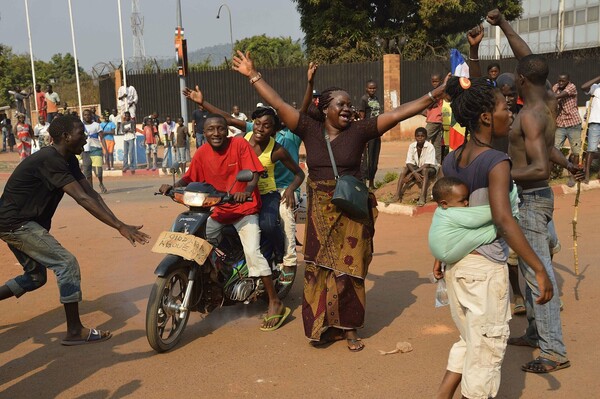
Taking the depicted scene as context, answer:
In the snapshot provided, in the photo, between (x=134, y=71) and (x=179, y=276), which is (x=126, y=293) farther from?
(x=134, y=71)

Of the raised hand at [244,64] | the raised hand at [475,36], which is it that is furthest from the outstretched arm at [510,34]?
the raised hand at [244,64]

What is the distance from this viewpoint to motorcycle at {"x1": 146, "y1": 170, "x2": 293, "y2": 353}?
4.93 m

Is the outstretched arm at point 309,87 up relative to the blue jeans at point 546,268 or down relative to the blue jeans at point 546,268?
up

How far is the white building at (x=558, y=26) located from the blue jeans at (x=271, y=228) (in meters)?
31.0

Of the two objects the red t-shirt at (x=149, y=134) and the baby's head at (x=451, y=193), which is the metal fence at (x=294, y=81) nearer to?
the red t-shirt at (x=149, y=134)

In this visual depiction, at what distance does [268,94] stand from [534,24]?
39.4m

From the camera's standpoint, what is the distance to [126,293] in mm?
6730

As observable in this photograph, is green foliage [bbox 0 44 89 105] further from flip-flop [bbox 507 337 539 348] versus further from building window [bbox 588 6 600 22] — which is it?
flip-flop [bbox 507 337 539 348]

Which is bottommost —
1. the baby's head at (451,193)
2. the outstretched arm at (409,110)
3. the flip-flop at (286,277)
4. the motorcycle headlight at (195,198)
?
the flip-flop at (286,277)

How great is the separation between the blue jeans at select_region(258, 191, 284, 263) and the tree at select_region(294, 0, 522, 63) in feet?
74.1

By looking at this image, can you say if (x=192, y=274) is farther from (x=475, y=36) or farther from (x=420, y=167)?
(x=420, y=167)

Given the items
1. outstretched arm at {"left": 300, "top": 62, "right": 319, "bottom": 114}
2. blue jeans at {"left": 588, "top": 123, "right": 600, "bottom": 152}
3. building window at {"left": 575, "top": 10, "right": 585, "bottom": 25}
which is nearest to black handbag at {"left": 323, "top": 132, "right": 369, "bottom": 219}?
outstretched arm at {"left": 300, "top": 62, "right": 319, "bottom": 114}

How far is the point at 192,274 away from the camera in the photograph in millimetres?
5133

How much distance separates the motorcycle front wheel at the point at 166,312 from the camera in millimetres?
4828
